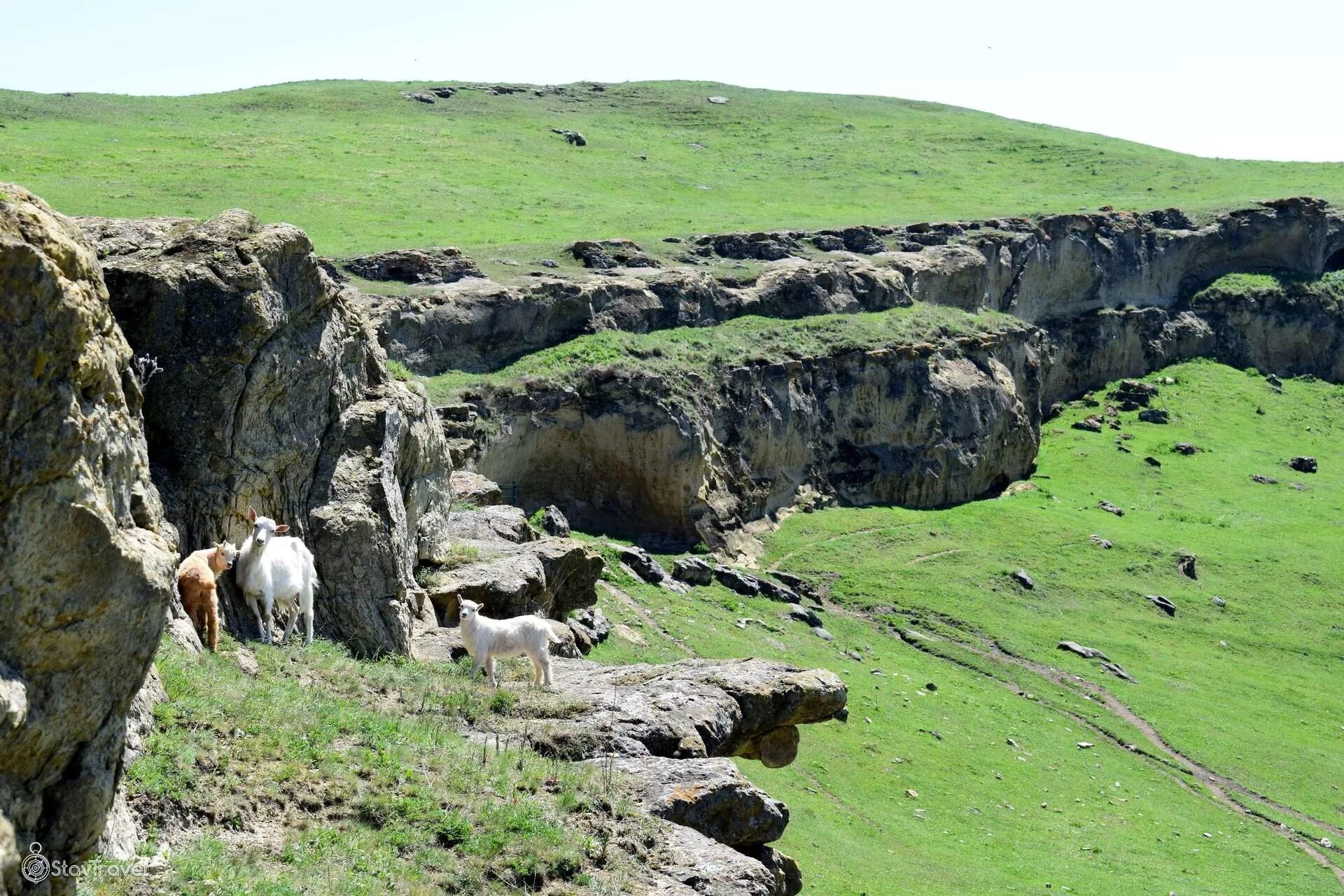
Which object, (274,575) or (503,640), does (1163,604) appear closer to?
(503,640)

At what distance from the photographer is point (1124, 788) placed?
1527 inches

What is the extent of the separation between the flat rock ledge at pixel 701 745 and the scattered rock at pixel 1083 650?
2822cm

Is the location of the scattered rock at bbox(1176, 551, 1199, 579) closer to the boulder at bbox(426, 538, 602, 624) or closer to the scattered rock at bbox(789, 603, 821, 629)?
the scattered rock at bbox(789, 603, 821, 629)

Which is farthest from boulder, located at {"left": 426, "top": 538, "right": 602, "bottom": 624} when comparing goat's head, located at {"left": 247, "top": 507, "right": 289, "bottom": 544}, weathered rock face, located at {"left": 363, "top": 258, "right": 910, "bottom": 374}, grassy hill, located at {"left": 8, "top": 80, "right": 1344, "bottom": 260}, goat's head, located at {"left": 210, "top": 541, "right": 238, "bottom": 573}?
grassy hill, located at {"left": 8, "top": 80, "right": 1344, "bottom": 260}

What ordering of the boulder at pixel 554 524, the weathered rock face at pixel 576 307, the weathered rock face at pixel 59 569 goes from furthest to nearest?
1. the weathered rock face at pixel 576 307
2. the boulder at pixel 554 524
3. the weathered rock face at pixel 59 569

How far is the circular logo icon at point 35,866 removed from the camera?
1041 cm

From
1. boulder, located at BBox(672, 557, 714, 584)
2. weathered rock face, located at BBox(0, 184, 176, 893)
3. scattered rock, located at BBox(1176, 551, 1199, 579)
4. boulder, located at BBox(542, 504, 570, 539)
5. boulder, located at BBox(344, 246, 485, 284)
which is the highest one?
weathered rock face, located at BBox(0, 184, 176, 893)

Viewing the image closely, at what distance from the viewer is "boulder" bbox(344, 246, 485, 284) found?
195ft

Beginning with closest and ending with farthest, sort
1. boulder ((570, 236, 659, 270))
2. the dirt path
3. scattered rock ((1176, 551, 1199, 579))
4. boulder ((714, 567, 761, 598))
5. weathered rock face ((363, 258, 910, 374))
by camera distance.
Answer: the dirt path → boulder ((714, 567, 761, 598)) → weathered rock face ((363, 258, 910, 374)) → scattered rock ((1176, 551, 1199, 579)) → boulder ((570, 236, 659, 270))

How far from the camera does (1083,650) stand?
49.2m

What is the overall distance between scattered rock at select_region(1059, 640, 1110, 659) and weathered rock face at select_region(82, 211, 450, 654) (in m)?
29.2

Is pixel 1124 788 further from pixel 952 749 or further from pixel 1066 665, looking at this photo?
pixel 1066 665

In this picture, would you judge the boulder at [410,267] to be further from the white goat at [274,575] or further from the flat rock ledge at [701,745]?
the white goat at [274,575]

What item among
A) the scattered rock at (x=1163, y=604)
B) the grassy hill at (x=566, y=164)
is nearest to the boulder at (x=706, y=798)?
the scattered rock at (x=1163, y=604)
